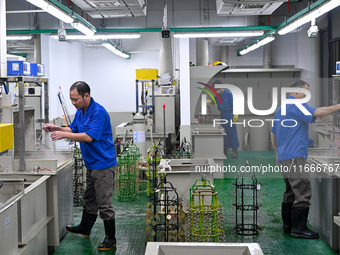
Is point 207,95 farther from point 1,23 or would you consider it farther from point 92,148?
point 1,23

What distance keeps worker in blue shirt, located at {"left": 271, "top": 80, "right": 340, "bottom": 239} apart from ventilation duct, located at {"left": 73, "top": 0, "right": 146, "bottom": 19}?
2799 mm

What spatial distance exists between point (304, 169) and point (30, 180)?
2699mm

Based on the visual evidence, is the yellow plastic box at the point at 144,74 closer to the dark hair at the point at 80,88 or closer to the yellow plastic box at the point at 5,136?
the dark hair at the point at 80,88

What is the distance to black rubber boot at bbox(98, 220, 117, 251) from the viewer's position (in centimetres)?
448

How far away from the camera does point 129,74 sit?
15719mm

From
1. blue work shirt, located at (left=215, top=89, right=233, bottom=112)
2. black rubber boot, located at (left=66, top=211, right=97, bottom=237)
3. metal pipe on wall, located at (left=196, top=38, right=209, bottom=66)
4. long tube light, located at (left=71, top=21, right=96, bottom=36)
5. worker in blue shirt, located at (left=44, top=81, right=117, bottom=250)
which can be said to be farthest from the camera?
metal pipe on wall, located at (left=196, top=38, right=209, bottom=66)

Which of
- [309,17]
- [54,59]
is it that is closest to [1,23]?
[309,17]

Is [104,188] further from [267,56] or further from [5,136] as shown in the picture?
[267,56]

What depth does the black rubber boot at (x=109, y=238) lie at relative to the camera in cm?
448

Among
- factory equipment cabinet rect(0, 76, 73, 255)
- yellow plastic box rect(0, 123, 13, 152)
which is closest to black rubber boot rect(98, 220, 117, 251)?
factory equipment cabinet rect(0, 76, 73, 255)

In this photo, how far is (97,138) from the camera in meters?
4.27

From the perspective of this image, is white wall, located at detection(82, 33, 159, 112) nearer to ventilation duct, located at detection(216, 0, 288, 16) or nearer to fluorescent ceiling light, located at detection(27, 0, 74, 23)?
ventilation duct, located at detection(216, 0, 288, 16)

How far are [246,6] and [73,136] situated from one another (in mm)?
3653

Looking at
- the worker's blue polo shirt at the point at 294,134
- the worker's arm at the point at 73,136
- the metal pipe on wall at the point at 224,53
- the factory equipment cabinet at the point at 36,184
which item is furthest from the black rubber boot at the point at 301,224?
the metal pipe on wall at the point at 224,53
